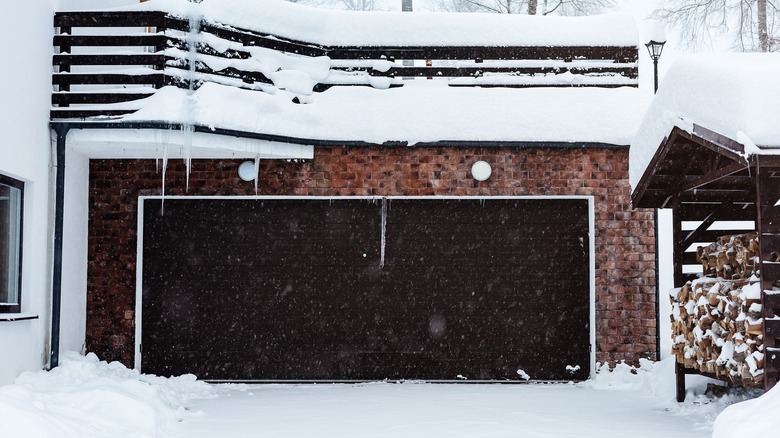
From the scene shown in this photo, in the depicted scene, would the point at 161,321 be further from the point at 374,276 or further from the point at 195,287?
the point at 374,276

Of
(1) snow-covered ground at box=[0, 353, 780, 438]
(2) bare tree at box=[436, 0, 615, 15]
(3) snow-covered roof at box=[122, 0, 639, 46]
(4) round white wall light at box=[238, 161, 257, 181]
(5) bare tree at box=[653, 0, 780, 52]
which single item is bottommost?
(1) snow-covered ground at box=[0, 353, 780, 438]

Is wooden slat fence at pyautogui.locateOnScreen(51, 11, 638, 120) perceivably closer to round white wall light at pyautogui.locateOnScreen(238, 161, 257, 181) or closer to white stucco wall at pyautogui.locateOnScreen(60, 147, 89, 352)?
white stucco wall at pyautogui.locateOnScreen(60, 147, 89, 352)

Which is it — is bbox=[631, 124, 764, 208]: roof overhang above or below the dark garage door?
above

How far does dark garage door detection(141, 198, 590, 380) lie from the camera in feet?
35.4

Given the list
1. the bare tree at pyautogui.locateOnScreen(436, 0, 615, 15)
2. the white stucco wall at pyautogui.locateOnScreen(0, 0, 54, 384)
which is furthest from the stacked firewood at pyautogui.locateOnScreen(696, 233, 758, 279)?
the bare tree at pyautogui.locateOnScreen(436, 0, 615, 15)

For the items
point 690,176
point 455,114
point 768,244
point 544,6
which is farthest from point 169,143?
point 544,6

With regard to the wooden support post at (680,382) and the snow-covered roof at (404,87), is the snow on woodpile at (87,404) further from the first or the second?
the wooden support post at (680,382)

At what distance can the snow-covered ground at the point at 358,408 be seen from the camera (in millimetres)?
6207

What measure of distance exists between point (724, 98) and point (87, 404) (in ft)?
18.0

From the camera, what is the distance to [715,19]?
22.4 m

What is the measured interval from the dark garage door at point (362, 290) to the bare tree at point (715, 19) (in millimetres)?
13560

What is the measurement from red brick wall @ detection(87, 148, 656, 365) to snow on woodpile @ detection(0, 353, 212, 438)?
171 centimetres

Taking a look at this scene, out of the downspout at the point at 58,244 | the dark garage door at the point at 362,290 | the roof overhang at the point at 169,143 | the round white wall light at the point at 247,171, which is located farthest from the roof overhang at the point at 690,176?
the downspout at the point at 58,244

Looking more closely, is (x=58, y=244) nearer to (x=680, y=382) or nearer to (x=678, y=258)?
(x=678, y=258)
